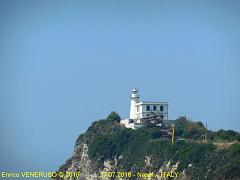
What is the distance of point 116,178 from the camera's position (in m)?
106

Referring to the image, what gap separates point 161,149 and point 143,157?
323 cm

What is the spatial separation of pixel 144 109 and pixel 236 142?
18.3 meters

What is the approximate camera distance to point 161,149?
335ft

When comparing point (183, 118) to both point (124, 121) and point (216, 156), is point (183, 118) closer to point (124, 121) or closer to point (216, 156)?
point (124, 121)

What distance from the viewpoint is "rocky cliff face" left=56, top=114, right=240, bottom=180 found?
92562mm

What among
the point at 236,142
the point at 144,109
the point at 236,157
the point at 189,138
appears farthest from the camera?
the point at 144,109

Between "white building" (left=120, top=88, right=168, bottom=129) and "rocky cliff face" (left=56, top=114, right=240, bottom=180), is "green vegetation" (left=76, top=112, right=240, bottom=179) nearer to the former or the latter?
"rocky cliff face" (left=56, top=114, right=240, bottom=180)

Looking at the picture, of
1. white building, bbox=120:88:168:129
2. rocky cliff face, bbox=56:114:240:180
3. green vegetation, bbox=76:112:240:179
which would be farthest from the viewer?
white building, bbox=120:88:168:129

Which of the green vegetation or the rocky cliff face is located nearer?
the green vegetation

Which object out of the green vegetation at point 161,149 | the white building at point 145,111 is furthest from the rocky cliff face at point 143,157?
the white building at point 145,111

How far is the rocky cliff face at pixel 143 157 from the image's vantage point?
9256cm

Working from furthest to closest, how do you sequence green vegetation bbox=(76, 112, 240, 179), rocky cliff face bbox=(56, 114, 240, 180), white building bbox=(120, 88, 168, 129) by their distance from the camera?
white building bbox=(120, 88, 168, 129)
rocky cliff face bbox=(56, 114, 240, 180)
green vegetation bbox=(76, 112, 240, 179)

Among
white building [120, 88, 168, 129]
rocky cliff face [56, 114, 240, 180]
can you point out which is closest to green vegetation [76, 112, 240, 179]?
rocky cliff face [56, 114, 240, 180]

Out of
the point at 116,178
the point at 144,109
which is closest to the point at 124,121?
the point at 144,109
